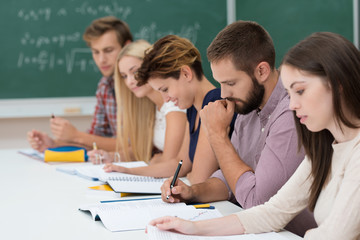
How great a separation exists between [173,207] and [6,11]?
2.79 m

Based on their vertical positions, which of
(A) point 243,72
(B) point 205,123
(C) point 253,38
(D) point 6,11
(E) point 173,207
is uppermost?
(D) point 6,11

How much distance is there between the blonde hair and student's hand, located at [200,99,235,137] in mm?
930

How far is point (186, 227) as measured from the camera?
3.87 feet

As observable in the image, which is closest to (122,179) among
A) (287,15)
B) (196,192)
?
(196,192)

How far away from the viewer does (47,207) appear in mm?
1615

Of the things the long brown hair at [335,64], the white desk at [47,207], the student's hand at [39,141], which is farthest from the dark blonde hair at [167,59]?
the student's hand at [39,141]

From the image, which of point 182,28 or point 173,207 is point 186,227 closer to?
point 173,207

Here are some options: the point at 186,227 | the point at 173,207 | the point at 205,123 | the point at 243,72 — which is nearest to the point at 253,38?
the point at 243,72

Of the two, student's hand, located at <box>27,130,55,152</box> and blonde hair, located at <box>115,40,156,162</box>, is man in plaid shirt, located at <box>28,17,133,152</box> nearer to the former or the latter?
student's hand, located at <box>27,130,55,152</box>

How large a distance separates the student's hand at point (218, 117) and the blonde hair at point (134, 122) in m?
0.93

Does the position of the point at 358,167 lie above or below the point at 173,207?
above

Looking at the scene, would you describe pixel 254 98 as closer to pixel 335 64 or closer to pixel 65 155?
pixel 335 64

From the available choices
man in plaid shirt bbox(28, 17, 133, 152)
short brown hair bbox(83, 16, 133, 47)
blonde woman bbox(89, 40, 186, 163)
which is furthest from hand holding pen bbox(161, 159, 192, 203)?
short brown hair bbox(83, 16, 133, 47)

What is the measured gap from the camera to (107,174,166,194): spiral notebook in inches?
68.1
